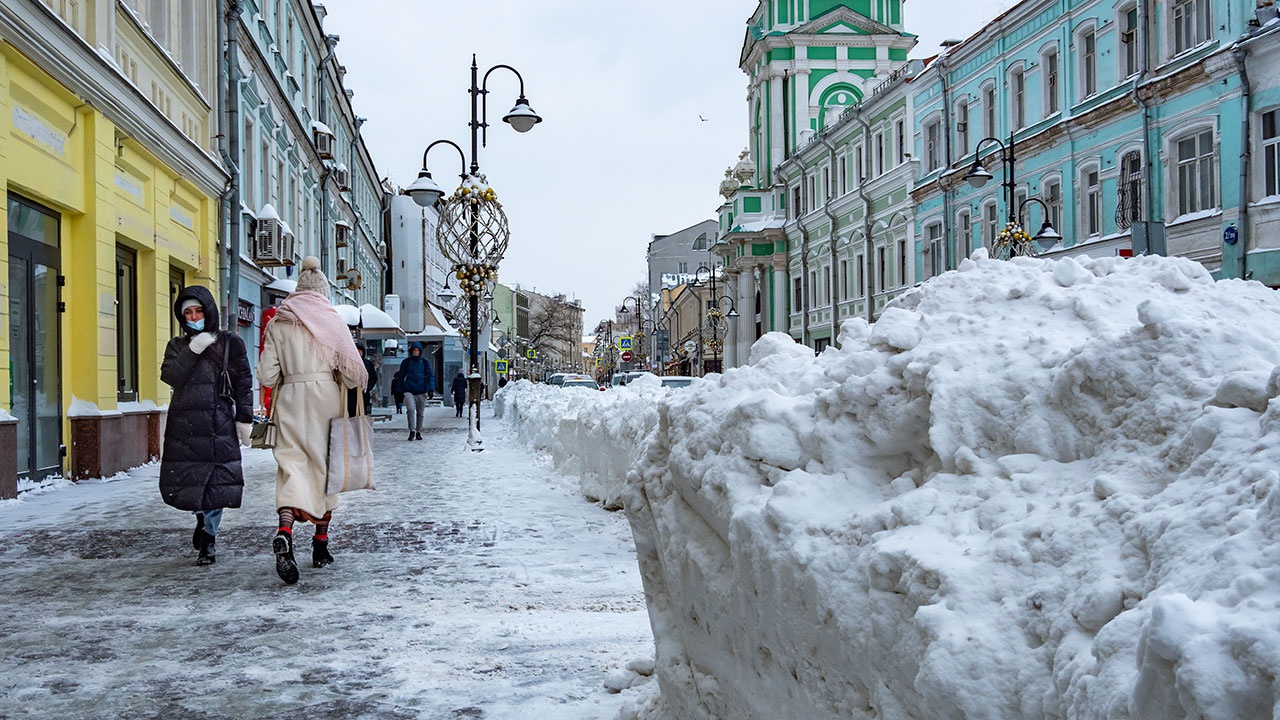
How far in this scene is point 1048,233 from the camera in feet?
69.7

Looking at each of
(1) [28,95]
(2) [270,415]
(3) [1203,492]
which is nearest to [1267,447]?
(3) [1203,492]

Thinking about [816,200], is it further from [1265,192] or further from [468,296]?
[468,296]

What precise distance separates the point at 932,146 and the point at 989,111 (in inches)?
156

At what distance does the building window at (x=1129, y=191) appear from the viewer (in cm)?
2436

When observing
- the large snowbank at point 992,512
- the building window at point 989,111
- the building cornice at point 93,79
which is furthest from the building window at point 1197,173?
the large snowbank at point 992,512

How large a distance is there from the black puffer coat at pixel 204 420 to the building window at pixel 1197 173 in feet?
66.4

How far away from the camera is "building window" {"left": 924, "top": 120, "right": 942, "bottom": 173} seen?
34500 mm

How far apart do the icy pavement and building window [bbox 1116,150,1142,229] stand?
19.2 meters

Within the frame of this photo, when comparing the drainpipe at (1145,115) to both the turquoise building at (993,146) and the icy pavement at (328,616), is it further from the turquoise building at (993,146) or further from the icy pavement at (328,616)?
the icy pavement at (328,616)

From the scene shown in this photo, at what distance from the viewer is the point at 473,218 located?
51.1 feet

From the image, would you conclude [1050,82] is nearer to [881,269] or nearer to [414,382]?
[881,269]

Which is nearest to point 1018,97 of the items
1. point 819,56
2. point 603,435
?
point 819,56

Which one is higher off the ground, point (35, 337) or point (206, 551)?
point (35, 337)

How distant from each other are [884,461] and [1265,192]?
20.7 m
